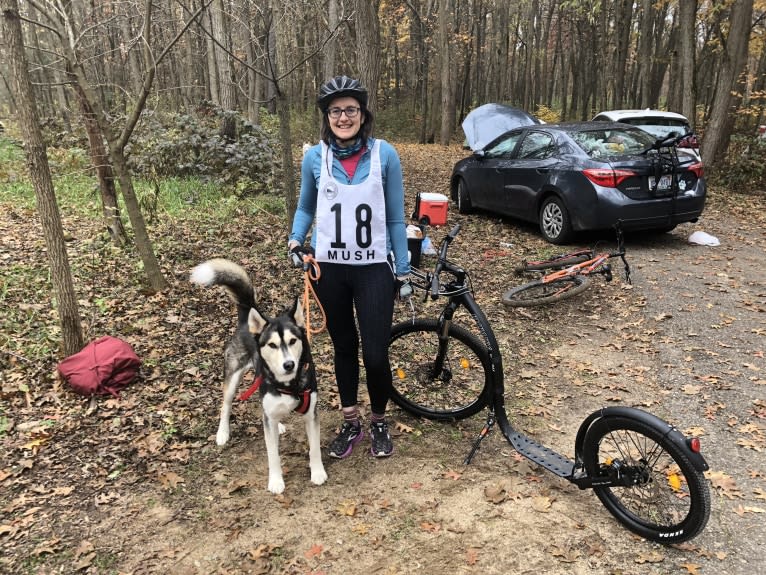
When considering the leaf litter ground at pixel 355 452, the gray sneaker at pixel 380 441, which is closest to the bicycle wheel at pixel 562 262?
the leaf litter ground at pixel 355 452

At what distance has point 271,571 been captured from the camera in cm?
288

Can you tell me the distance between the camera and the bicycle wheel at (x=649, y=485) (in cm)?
277

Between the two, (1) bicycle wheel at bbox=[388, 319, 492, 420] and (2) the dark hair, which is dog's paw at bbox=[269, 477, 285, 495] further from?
(2) the dark hair

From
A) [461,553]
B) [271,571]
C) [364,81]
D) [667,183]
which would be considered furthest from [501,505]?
[364,81]

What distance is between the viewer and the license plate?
7832mm

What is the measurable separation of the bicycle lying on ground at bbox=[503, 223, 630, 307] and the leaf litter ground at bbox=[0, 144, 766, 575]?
0.72 feet

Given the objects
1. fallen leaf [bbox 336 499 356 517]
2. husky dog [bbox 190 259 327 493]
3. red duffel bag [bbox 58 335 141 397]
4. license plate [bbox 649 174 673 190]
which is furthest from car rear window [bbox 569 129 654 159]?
red duffel bag [bbox 58 335 141 397]

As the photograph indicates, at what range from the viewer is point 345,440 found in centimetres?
385

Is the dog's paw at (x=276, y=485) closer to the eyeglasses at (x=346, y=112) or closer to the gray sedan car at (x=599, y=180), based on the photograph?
the eyeglasses at (x=346, y=112)

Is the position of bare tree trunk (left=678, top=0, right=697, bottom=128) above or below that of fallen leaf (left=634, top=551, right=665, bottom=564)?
above

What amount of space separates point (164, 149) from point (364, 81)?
4874mm

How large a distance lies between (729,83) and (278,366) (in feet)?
46.0

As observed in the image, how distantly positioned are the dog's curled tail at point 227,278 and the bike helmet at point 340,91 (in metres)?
1.28

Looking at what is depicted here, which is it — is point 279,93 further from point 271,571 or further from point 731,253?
point 731,253
